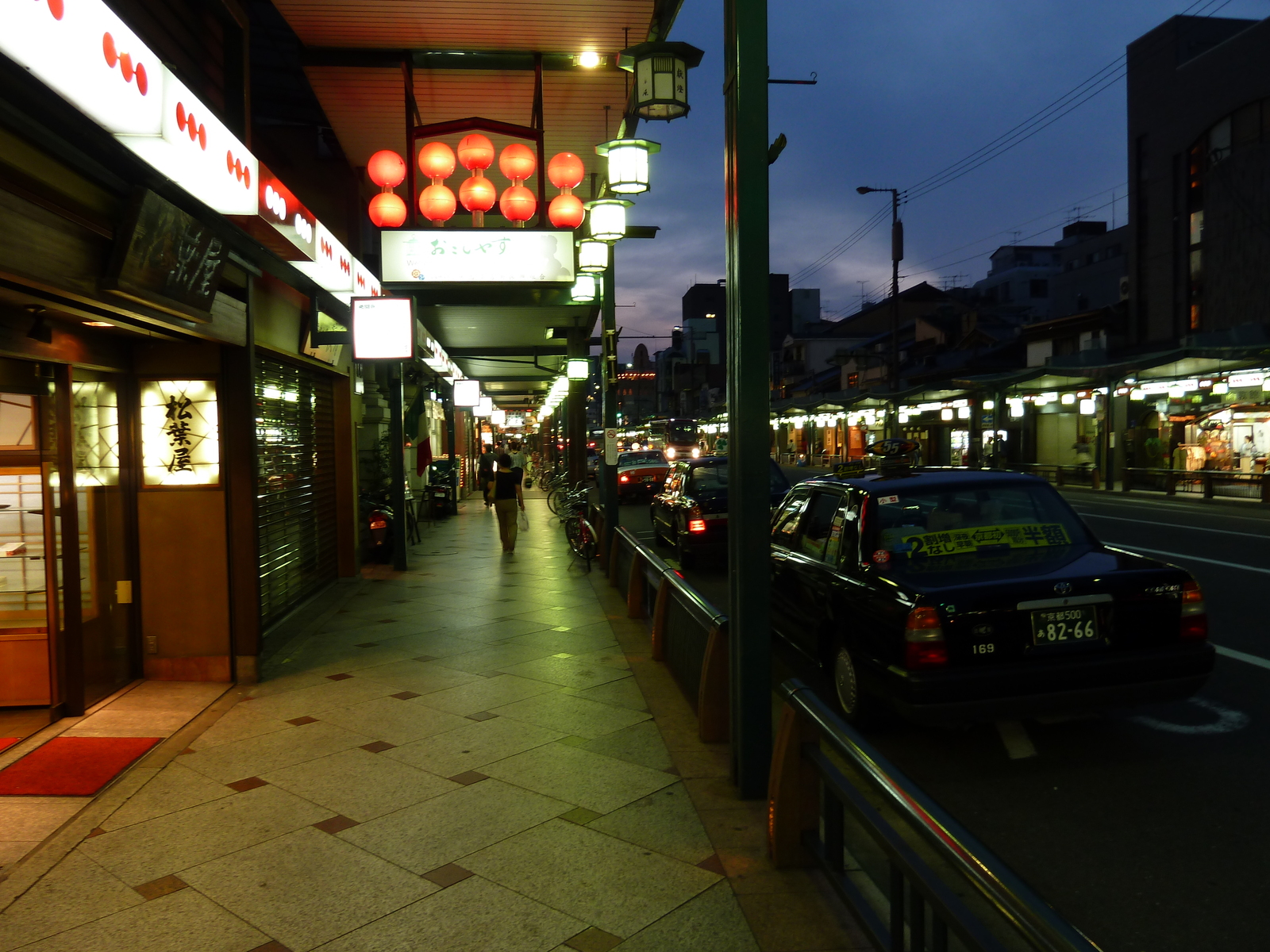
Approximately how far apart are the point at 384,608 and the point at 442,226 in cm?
470

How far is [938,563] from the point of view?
18.9ft

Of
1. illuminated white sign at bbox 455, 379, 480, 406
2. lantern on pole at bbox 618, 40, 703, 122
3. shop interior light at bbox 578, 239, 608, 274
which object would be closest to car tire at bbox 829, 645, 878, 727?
lantern on pole at bbox 618, 40, 703, 122

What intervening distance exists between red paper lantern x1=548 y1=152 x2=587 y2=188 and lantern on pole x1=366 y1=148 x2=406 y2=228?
1754mm

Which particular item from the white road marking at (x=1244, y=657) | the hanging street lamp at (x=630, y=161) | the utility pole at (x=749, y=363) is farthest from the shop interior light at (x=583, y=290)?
the white road marking at (x=1244, y=657)

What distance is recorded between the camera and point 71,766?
5.52 metres

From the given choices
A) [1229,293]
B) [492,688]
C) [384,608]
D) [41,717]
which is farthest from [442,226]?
[1229,293]

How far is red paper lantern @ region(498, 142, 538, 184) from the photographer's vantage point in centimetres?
1016

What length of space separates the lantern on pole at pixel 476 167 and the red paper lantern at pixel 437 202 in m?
0.16

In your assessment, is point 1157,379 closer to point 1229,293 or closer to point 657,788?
point 1229,293

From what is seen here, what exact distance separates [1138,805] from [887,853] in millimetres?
2678

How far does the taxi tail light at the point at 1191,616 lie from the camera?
5.35m

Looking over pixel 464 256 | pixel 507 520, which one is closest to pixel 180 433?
pixel 464 256

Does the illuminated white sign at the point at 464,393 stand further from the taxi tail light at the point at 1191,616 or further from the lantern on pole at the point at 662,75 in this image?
the taxi tail light at the point at 1191,616

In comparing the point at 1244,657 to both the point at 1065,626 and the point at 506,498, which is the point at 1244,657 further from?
the point at 506,498
